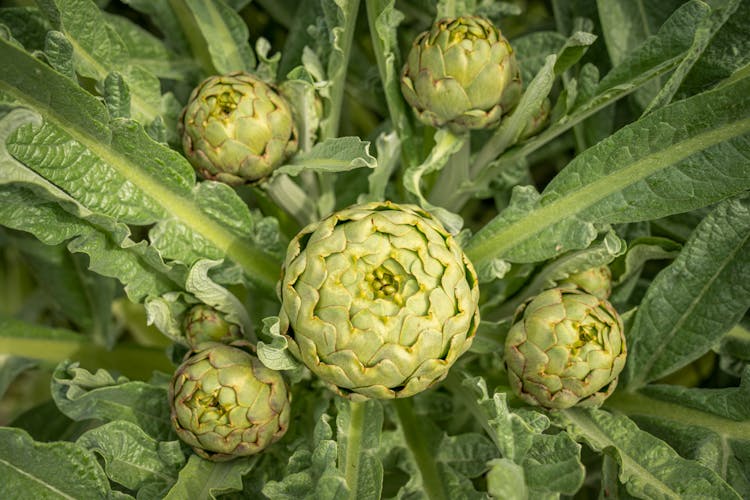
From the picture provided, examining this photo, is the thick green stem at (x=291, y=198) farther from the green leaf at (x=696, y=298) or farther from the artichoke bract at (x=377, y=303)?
the green leaf at (x=696, y=298)

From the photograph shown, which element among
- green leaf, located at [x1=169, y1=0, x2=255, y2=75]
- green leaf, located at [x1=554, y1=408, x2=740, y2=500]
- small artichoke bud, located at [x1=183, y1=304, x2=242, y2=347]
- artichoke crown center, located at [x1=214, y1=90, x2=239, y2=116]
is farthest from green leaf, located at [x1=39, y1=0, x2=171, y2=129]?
green leaf, located at [x1=554, y1=408, x2=740, y2=500]

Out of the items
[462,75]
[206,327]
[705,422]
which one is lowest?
[705,422]

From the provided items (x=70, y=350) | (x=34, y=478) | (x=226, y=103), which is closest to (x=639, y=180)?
(x=226, y=103)

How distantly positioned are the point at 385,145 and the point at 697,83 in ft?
1.61

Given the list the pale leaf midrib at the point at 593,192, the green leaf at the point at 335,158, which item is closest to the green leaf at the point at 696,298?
the pale leaf midrib at the point at 593,192

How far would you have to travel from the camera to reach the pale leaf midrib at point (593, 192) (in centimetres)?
114

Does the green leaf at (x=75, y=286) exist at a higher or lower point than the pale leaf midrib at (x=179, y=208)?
lower

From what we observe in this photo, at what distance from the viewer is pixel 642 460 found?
1161 millimetres

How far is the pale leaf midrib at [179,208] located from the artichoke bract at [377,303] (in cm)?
21

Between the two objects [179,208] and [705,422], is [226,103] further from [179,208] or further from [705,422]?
[705,422]

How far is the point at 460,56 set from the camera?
3.81ft

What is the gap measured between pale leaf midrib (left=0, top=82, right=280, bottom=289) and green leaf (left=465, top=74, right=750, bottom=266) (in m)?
0.34

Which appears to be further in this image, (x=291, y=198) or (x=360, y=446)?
(x=291, y=198)

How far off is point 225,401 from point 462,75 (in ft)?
1.82
